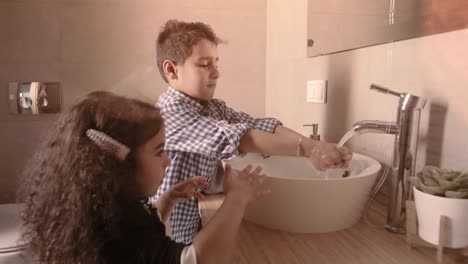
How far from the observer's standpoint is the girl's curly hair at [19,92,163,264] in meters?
0.54

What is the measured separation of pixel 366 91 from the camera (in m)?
0.97

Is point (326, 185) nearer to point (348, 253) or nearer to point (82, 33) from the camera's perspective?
point (348, 253)

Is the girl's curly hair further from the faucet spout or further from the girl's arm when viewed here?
the faucet spout

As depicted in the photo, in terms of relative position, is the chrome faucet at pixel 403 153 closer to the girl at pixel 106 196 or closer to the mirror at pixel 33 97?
the girl at pixel 106 196

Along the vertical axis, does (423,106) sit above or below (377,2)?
below

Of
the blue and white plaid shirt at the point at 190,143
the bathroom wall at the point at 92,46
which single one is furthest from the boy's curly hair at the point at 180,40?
the bathroom wall at the point at 92,46

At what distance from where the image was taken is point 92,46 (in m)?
1.64

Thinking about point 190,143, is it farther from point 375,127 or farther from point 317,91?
point 317,91

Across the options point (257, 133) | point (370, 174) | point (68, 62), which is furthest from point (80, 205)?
point (68, 62)

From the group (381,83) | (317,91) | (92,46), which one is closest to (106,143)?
(381,83)

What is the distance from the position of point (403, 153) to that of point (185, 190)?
0.44 meters

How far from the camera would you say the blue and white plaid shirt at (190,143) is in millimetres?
787

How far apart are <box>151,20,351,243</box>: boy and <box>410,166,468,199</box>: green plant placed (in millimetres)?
143

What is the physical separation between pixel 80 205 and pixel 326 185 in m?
0.43
